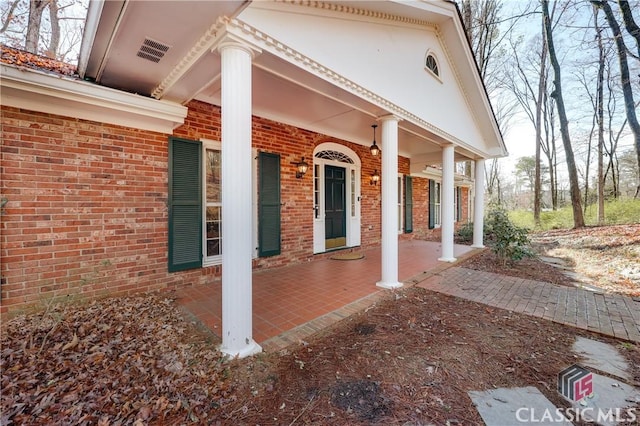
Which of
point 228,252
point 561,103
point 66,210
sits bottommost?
point 228,252

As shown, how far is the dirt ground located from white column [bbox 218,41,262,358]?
250 mm

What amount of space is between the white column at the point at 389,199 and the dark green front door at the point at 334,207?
2350mm

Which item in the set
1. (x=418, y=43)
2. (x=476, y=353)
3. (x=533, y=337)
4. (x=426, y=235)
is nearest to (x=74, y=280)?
(x=476, y=353)

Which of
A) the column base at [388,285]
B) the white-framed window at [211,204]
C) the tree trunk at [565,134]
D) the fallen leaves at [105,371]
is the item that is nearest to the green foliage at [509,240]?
the column base at [388,285]

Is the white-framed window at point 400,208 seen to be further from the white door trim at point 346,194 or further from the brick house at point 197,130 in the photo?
the brick house at point 197,130

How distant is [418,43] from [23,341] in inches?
253

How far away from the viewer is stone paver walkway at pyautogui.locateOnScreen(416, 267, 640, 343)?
2920mm

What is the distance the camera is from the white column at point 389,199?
3.99m

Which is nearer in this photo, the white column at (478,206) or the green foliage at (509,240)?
the green foliage at (509,240)

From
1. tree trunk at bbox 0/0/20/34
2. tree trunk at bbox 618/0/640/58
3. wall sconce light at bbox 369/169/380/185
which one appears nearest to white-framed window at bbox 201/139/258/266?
wall sconce light at bbox 369/169/380/185

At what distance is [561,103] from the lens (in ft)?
36.0

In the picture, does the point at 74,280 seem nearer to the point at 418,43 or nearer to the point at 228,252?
the point at 228,252

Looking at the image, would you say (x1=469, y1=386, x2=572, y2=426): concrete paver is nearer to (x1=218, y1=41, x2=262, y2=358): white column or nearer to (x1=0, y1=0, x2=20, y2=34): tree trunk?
(x1=218, y1=41, x2=262, y2=358): white column

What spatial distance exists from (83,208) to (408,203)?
26.7 ft
